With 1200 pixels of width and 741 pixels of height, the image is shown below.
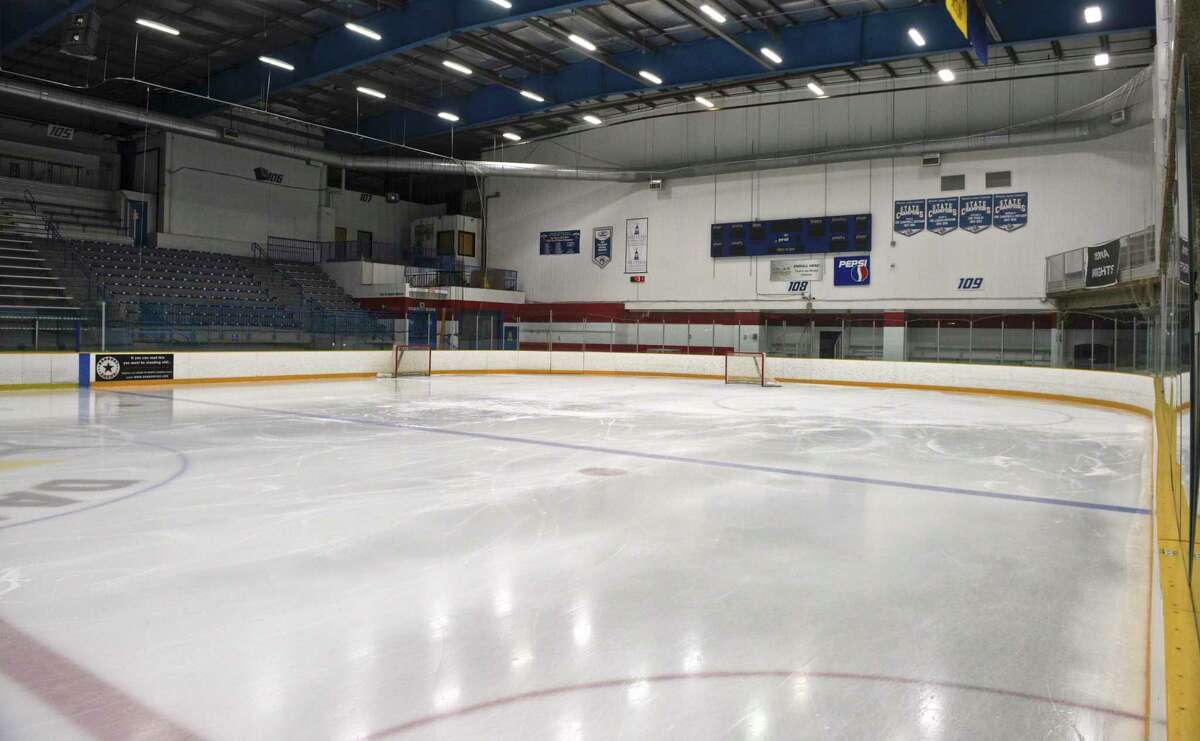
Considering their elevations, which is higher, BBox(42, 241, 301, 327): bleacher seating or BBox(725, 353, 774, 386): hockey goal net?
BBox(42, 241, 301, 327): bleacher seating

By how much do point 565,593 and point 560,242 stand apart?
3134cm

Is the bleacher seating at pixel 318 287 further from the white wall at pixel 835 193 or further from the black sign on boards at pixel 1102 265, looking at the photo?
the black sign on boards at pixel 1102 265

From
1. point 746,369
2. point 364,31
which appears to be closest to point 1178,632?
point 364,31

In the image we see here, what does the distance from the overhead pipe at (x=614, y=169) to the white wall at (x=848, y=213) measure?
71 centimetres

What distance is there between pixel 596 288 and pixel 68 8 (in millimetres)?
20660

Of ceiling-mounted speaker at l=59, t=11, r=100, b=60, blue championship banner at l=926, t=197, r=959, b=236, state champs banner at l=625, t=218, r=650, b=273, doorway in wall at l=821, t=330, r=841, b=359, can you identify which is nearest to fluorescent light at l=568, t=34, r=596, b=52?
ceiling-mounted speaker at l=59, t=11, r=100, b=60

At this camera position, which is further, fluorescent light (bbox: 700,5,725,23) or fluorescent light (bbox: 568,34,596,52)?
fluorescent light (bbox: 568,34,596,52)

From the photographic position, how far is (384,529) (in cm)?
533

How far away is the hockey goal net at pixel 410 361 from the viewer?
23.3 m

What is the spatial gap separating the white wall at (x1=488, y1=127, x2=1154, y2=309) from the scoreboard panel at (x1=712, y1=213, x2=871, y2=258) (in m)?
0.35

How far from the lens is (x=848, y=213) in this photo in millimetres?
27625

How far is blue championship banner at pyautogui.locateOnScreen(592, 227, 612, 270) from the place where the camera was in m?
33.1

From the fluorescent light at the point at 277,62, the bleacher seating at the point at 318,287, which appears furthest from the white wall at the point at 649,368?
the bleacher seating at the point at 318,287

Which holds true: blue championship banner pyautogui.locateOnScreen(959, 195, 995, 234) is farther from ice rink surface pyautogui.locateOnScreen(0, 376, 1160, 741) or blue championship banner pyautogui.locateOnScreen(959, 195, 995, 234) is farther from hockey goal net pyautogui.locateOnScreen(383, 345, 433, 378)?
hockey goal net pyautogui.locateOnScreen(383, 345, 433, 378)
